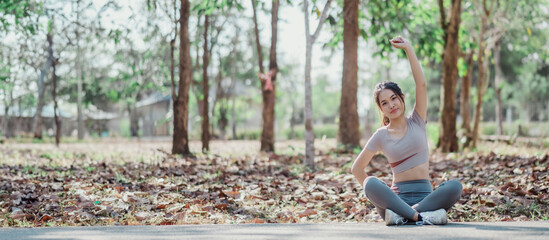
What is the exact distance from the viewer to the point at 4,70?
809 inches

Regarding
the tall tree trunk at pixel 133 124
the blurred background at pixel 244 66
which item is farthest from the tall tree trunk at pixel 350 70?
the tall tree trunk at pixel 133 124

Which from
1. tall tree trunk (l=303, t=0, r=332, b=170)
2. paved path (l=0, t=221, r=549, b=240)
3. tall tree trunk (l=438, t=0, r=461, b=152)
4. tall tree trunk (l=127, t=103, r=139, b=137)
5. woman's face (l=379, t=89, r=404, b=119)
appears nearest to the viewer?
paved path (l=0, t=221, r=549, b=240)

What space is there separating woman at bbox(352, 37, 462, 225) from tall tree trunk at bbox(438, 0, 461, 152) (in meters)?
9.59

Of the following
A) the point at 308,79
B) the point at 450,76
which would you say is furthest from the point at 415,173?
the point at 450,76

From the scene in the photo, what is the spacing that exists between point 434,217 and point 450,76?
1017 cm

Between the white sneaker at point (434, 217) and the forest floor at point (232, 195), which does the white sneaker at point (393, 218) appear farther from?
the forest floor at point (232, 195)

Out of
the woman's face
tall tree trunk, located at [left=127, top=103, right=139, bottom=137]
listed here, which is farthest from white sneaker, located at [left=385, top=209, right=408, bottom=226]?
tall tree trunk, located at [left=127, top=103, right=139, bottom=137]

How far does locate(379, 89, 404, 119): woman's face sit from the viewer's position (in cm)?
469

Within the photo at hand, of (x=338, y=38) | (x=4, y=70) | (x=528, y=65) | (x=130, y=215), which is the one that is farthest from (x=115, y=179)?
(x=528, y=65)

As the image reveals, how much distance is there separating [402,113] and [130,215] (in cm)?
297

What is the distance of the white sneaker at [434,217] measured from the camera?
449 centimetres

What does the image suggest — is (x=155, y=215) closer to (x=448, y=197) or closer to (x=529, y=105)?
(x=448, y=197)

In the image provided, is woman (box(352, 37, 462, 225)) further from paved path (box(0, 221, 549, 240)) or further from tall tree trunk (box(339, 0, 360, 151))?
tall tree trunk (box(339, 0, 360, 151))

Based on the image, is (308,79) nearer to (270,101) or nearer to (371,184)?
(270,101)
